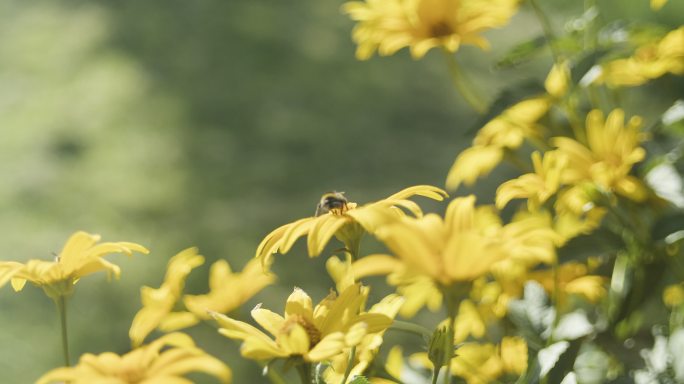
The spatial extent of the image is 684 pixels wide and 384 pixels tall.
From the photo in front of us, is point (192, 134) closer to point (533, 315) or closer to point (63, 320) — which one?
point (533, 315)

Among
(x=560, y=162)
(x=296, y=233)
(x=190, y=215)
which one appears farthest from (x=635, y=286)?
(x=190, y=215)

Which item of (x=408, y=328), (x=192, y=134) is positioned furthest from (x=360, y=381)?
(x=192, y=134)

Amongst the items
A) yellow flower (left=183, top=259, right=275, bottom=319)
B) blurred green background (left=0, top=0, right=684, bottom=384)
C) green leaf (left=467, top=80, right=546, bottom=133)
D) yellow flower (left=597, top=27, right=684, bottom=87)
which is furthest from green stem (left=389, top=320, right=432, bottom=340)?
blurred green background (left=0, top=0, right=684, bottom=384)

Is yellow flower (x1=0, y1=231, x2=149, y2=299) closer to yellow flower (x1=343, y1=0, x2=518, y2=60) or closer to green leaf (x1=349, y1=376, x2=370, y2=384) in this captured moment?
green leaf (x1=349, y1=376, x2=370, y2=384)

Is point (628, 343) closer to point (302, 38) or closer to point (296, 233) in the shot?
point (296, 233)

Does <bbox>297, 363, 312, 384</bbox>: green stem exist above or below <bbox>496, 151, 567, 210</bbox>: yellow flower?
below
